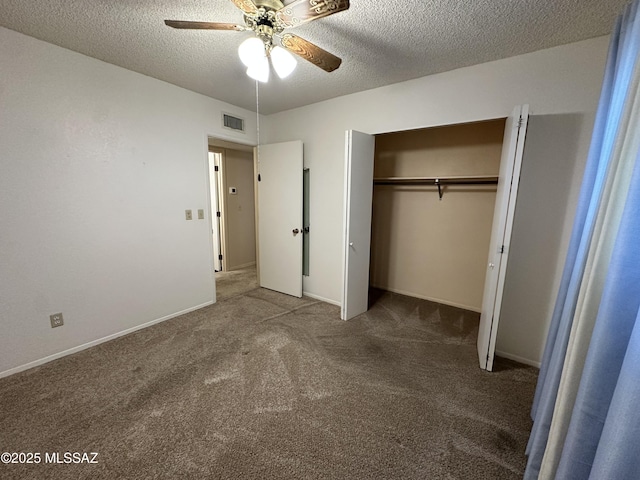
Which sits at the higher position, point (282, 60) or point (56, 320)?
point (282, 60)

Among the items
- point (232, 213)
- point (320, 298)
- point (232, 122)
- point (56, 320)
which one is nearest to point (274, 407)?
point (320, 298)

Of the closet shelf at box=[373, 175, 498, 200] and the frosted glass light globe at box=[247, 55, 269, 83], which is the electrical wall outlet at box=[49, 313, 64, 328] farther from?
the closet shelf at box=[373, 175, 498, 200]

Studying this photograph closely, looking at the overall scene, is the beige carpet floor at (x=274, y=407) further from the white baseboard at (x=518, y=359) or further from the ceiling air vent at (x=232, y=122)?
the ceiling air vent at (x=232, y=122)

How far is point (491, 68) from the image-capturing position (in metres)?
2.21

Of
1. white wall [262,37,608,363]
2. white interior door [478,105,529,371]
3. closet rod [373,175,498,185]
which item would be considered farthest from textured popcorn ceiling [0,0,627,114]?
closet rod [373,175,498,185]

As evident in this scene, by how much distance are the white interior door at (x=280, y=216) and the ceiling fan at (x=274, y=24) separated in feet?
5.66

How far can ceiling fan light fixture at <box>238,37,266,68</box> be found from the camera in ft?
4.70

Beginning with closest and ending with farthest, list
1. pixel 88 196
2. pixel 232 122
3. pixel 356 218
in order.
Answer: pixel 88 196 < pixel 356 218 < pixel 232 122

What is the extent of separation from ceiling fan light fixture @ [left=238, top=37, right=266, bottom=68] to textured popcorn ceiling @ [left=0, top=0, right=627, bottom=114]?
422 millimetres

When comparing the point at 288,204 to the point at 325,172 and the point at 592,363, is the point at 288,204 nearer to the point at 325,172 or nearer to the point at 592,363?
the point at 325,172

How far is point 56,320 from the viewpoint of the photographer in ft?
7.24

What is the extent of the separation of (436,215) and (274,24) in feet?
9.20

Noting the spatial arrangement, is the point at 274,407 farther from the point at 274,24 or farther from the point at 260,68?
the point at 274,24

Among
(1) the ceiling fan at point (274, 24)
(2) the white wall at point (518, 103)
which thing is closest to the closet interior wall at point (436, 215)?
(2) the white wall at point (518, 103)
